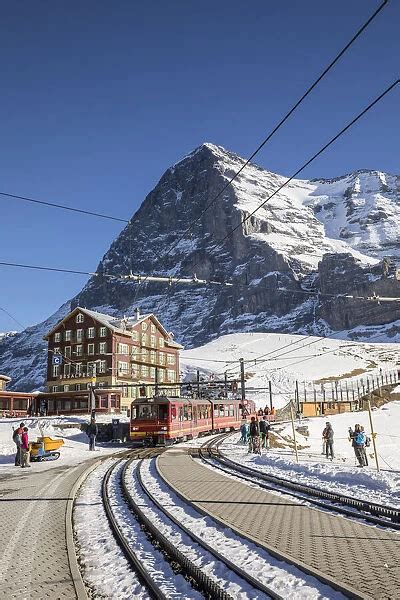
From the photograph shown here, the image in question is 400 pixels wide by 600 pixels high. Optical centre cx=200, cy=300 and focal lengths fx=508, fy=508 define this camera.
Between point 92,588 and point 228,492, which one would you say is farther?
point 228,492

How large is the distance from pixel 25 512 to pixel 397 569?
7.93 metres

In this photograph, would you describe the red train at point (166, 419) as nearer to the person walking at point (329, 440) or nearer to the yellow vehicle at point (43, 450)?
the yellow vehicle at point (43, 450)

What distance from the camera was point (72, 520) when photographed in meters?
10.3

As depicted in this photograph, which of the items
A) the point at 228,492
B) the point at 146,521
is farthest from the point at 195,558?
the point at 228,492

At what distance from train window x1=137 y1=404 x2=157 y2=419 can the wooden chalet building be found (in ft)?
93.1

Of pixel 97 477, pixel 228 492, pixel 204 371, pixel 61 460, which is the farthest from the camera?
pixel 204 371

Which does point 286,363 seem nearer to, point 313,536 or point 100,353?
point 100,353

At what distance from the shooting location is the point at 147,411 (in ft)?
107

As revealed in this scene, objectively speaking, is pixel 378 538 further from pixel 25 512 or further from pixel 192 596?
pixel 25 512

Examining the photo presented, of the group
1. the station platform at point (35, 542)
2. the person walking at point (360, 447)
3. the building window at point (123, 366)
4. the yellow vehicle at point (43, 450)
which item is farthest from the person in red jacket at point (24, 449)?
the building window at point (123, 366)

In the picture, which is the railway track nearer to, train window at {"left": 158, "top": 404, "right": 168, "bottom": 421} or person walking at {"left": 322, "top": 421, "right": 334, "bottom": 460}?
person walking at {"left": 322, "top": 421, "right": 334, "bottom": 460}

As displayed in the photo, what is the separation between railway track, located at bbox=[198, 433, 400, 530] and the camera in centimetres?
1000

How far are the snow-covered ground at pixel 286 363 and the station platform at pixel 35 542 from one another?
61.3m

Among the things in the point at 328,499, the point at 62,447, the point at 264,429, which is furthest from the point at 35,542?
the point at 62,447
